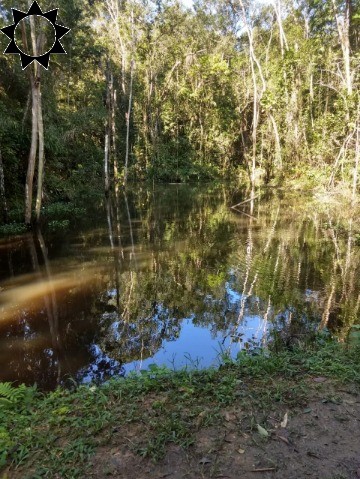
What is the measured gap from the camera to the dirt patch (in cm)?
283

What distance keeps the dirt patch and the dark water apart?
184 cm

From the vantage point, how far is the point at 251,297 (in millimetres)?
7656

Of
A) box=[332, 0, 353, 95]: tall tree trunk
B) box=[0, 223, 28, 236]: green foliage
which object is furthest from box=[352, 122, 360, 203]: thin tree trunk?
box=[0, 223, 28, 236]: green foliage

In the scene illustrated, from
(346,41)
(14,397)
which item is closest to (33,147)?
(14,397)

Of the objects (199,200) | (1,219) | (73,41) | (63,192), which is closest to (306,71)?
(199,200)

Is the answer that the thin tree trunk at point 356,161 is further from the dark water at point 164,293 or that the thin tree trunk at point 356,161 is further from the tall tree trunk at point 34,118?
the tall tree trunk at point 34,118

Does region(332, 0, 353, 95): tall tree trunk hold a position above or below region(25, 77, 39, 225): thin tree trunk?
above

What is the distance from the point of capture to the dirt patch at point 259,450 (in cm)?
283

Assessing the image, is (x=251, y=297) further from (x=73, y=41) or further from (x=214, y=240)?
(x=73, y=41)

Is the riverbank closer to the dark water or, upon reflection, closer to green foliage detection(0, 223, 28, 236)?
the dark water

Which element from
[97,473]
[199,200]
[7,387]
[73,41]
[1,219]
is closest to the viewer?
[97,473]

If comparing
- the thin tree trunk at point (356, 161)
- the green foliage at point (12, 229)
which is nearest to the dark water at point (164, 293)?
the green foliage at point (12, 229)

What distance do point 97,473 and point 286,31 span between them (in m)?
34.3

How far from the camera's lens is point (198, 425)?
10.9ft
